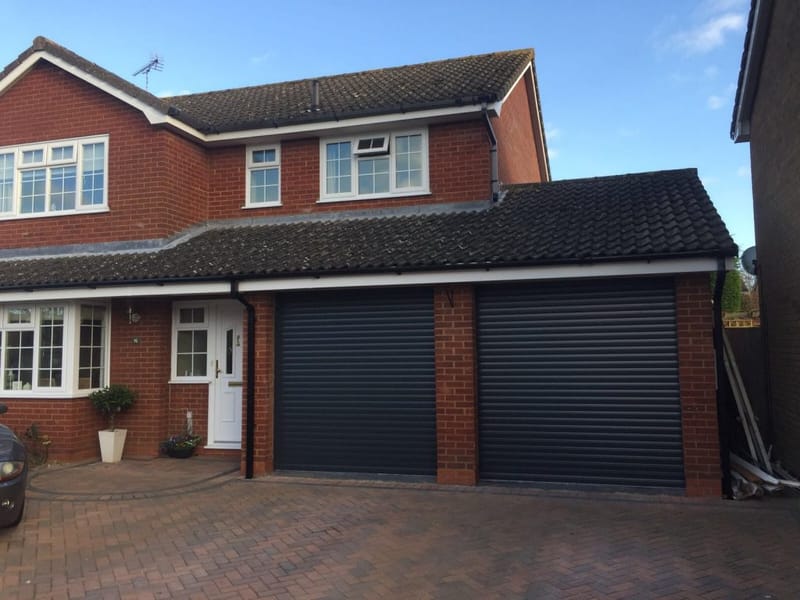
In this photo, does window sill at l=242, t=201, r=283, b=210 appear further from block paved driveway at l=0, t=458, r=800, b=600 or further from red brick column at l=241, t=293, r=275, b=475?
block paved driveway at l=0, t=458, r=800, b=600

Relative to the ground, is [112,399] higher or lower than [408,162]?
lower

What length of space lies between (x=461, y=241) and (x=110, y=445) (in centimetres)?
613

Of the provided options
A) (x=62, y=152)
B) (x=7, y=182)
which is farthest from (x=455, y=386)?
(x=7, y=182)

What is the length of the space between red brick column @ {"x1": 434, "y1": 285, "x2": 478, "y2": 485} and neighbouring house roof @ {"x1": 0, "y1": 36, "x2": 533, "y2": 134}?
11.4ft

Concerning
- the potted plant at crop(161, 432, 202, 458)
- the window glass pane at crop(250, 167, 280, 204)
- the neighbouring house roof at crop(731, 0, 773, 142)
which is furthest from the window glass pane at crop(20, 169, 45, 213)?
the neighbouring house roof at crop(731, 0, 773, 142)

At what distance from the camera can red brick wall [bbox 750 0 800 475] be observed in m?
7.53

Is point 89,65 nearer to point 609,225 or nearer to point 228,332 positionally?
point 228,332

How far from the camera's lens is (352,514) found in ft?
21.7

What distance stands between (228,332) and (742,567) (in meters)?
7.68

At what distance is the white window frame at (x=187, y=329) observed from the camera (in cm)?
1011

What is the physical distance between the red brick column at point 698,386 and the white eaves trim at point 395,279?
44 centimetres

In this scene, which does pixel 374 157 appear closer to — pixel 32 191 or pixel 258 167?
pixel 258 167

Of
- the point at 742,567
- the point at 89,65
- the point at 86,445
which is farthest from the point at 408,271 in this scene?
the point at 89,65

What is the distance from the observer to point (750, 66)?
9258 mm
